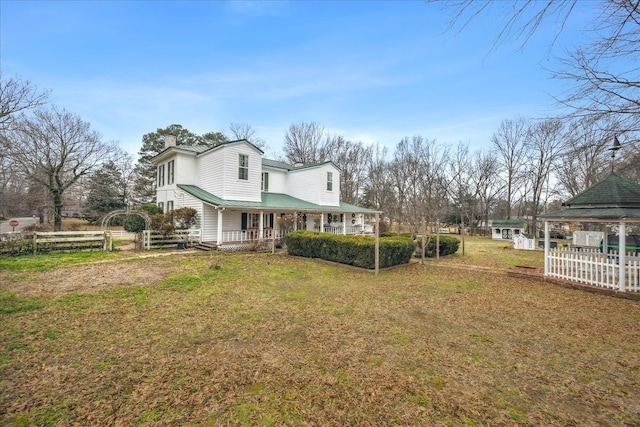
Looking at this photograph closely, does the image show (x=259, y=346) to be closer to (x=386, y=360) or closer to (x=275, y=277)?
(x=386, y=360)

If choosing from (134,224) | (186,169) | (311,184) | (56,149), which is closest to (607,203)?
(311,184)

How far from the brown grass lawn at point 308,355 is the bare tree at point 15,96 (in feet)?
44.3

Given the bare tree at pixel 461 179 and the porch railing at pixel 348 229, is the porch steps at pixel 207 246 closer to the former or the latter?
the porch railing at pixel 348 229

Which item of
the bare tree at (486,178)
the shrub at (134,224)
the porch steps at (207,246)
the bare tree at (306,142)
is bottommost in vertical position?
the porch steps at (207,246)

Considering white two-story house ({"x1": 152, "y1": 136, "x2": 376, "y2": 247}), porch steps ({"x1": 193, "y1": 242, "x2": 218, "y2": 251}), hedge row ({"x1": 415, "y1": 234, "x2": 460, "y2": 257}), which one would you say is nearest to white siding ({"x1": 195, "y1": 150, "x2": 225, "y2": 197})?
white two-story house ({"x1": 152, "y1": 136, "x2": 376, "y2": 247})

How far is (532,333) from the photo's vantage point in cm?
471

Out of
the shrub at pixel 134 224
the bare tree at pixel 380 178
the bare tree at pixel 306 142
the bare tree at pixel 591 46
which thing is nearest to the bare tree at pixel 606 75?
the bare tree at pixel 591 46

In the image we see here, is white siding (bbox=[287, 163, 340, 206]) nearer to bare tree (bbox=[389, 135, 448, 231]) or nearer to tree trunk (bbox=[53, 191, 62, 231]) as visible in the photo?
bare tree (bbox=[389, 135, 448, 231])

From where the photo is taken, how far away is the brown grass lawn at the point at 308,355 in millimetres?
2635

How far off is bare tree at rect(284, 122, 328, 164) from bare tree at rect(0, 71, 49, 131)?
24.2 metres

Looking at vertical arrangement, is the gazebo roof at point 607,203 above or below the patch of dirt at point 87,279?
above

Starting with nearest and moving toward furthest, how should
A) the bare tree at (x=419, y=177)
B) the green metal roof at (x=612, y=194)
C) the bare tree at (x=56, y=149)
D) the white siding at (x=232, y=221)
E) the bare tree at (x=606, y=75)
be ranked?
the bare tree at (x=606, y=75), the green metal roof at (x=612, y=194), the white siding at (x=232, y=221), the bare tree at (x=56, y=149), the bare tree at (x=419, y=177)

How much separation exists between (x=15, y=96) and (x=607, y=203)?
93.1 ft

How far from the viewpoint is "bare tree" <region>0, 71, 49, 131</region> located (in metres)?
14.4
